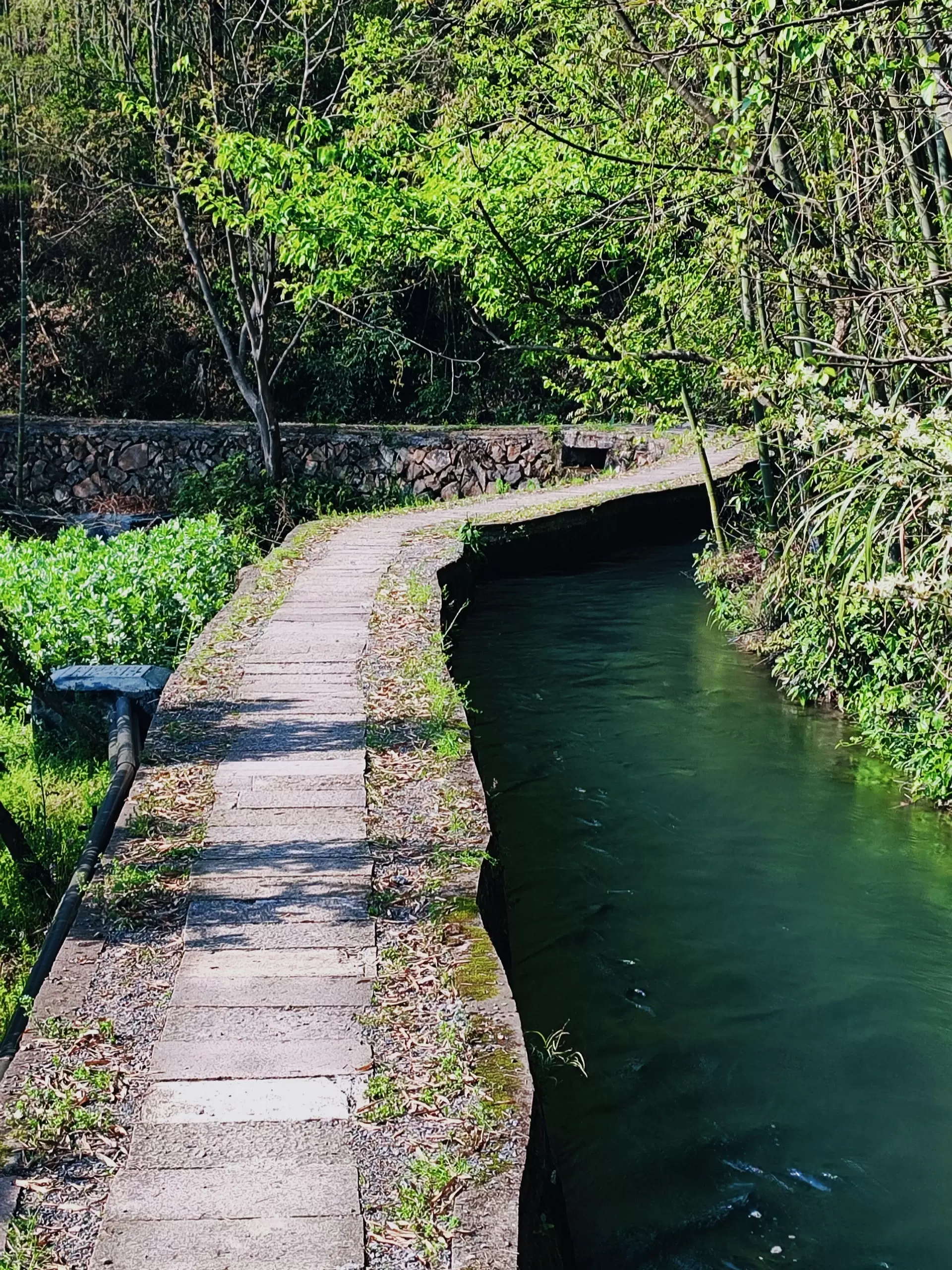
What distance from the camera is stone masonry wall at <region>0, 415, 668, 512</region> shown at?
15.4 m

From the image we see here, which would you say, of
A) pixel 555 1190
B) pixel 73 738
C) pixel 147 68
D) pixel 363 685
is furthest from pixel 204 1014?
pixel 147 68

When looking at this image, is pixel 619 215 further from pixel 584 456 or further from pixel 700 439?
pixel 584 456

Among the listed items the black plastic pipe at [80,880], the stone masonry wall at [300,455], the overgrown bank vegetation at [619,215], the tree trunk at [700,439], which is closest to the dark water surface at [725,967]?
the overgrown bank vegetation at [619,215]

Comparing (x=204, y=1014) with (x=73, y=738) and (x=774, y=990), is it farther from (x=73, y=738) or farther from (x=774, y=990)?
(x=73, y=738)

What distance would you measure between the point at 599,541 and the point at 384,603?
15.3 ft

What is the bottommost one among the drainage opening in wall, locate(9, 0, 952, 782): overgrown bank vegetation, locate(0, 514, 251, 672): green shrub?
locate(0, 514, 251, 672): green shrub

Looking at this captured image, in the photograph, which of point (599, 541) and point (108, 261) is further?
point (108, 261)

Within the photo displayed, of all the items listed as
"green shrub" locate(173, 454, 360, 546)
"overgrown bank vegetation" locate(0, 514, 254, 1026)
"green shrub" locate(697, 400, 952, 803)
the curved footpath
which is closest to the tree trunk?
"green shrub" locate(697, 400, 952, 803)

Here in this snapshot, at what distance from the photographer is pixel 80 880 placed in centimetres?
376

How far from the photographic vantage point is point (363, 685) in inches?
232

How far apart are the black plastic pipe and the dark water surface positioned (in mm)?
1633

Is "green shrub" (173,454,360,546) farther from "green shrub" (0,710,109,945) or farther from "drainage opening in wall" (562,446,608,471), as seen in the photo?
"green shrub" (0,710,109,945)

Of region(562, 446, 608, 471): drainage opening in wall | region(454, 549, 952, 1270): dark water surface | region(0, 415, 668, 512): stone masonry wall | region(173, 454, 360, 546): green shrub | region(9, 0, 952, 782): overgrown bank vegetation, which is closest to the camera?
region(454, 549, 952, 1270): dark water surface

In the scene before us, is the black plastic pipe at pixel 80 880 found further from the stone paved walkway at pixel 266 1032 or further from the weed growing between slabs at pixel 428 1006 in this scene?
the weed growing between slabs at pixel 428 1006
